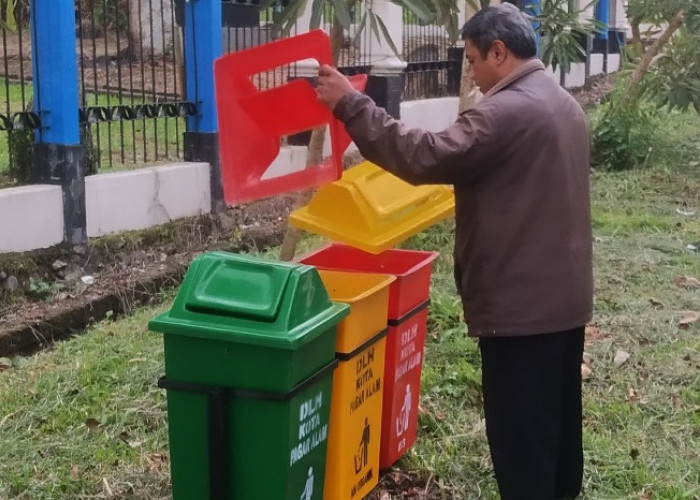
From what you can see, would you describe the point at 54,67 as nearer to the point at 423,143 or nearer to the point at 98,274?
the point at 98,274

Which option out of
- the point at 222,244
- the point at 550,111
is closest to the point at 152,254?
the point at 222,244

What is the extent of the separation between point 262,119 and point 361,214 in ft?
1.61

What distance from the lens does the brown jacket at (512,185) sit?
9.57 ft

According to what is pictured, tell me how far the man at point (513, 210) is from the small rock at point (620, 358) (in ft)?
6.23

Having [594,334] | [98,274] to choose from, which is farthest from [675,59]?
[98,274]

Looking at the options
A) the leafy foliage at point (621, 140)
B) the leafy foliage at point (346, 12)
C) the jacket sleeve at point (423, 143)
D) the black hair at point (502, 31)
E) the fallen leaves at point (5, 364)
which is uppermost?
the leafy foliage at point (346, 12)

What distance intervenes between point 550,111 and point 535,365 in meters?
0.80

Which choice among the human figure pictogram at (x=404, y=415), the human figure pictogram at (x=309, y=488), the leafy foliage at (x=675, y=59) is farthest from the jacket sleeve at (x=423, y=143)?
the leafy foliage at (x=675, y=59)

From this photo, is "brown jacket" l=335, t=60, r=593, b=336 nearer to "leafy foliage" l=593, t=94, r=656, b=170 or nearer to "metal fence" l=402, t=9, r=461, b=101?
"metal fence" l=402, t=9, r=461, b=101

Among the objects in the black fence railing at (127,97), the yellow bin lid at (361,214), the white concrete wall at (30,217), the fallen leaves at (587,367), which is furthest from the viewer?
the black fence railing at (127,97)

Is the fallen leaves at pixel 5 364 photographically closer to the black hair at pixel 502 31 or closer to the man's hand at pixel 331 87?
the man's hand at pixel 331 87

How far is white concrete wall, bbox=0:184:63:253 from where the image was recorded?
5773mm

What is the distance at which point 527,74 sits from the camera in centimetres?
304

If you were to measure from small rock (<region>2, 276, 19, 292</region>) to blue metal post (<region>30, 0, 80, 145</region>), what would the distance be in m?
0.91
